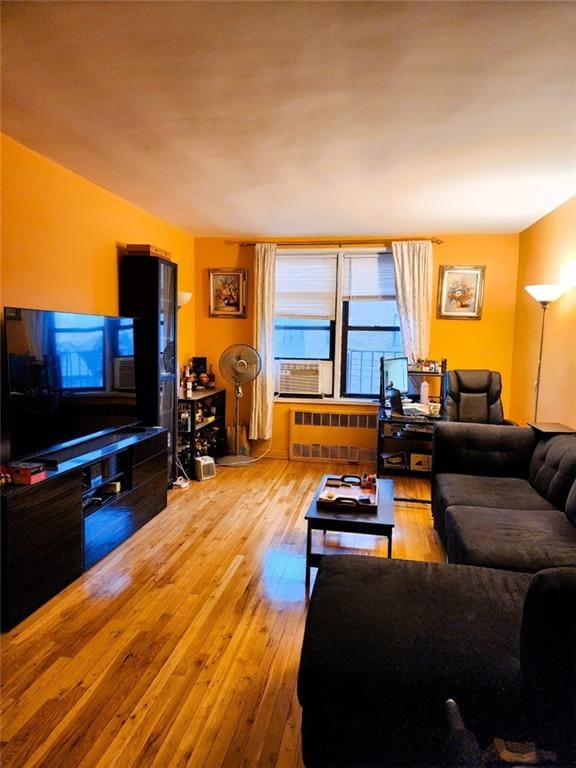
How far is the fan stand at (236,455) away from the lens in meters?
5.03

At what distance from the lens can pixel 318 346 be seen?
17.6 ft

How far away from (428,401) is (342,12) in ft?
12.3

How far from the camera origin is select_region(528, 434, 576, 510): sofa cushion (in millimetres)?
2668

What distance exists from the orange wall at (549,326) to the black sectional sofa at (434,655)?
1757 millimetres

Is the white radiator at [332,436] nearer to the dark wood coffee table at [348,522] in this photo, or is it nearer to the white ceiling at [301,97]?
the white ceiling at [301,97]

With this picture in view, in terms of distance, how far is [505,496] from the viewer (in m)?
2.84

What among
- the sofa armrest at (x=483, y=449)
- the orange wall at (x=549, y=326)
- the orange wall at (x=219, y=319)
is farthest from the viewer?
the orange wall at (x=219, y=319)

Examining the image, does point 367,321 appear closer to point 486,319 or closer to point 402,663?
point 486,319

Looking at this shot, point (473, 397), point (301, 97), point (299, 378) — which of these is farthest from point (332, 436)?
point (301, 97)

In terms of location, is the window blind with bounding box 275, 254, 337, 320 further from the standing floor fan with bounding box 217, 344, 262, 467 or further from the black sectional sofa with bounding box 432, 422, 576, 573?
the black sectional sofa with bounding box 432, 422, 576, 573

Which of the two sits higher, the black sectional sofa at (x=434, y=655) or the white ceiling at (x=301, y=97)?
the white ceiling at (x=301, y=97)

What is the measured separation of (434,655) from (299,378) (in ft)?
13.3

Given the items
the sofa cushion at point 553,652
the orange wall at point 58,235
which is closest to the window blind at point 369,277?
the orange wall at point 58,235

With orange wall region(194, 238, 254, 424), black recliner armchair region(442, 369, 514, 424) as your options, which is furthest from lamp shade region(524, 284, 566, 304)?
orange wall region(194, 238, 254, 424)
